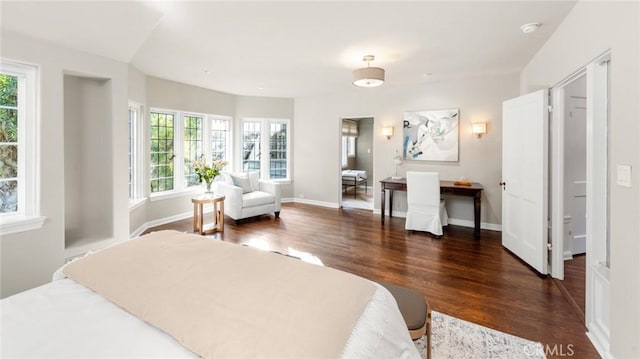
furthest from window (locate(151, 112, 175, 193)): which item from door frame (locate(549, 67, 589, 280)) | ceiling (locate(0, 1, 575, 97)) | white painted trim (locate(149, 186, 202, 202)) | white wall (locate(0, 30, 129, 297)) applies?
door frame (locate(549, 67, 589, 280))

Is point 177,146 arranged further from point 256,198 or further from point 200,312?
point 200,312

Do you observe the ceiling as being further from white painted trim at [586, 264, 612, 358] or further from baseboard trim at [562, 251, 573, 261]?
baseboard trim at [562, 251, 573, 261]

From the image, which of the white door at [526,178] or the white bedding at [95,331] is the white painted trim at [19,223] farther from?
the white door at [526,178]

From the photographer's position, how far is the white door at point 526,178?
304 cm

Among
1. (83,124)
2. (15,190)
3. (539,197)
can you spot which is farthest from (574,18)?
(15,190)

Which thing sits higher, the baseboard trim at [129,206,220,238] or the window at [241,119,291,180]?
the window at [241,119,291,180]

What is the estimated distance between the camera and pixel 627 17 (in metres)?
1.69

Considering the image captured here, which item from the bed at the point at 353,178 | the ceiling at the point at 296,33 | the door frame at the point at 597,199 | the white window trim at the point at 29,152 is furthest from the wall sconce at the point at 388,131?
the white window trim at the point at 29,152

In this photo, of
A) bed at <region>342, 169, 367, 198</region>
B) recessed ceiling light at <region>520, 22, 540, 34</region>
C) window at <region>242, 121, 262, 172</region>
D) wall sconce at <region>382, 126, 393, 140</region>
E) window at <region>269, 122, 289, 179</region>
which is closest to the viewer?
recessed ceiling light at <region>520, 22, 540, 34</region>

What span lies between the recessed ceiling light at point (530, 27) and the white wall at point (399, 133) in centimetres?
198

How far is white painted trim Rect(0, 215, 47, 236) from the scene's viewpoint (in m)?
2.43

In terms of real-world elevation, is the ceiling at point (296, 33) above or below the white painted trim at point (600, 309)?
above

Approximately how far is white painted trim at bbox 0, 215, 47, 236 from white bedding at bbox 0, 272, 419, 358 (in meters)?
1.72

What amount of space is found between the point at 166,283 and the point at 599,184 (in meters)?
2.92
